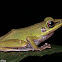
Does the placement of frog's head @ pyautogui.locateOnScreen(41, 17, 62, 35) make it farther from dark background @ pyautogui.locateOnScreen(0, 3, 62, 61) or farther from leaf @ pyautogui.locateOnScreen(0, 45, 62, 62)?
dark background @ pyautogui.locateOnScreen(0, 3, 62, 61)

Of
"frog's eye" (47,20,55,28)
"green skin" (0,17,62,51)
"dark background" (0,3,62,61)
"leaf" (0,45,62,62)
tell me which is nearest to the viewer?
"leaf" (0,45,62,62)

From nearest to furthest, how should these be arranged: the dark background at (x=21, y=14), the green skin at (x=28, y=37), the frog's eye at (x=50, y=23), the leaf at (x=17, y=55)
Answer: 1. the leaf at (x=17, y=55)
2. the green skin at (x=28, y=37)
3. the frog's eye at (x=50, y=23)
4. the dark background at (x=21, y=14)

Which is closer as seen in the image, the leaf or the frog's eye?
the leaf

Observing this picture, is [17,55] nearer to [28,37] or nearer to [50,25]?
[28,37]

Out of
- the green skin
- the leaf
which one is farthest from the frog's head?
the leaf

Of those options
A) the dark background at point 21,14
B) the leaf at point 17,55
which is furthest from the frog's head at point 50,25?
the dark background at point 21,14

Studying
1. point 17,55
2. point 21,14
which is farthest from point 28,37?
point 21,14

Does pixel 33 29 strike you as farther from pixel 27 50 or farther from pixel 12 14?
pixel 12 14

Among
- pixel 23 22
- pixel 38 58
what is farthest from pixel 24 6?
pixel 38 58

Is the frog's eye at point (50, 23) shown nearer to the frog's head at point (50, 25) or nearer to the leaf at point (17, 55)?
the frog's head at point (50, 25)
